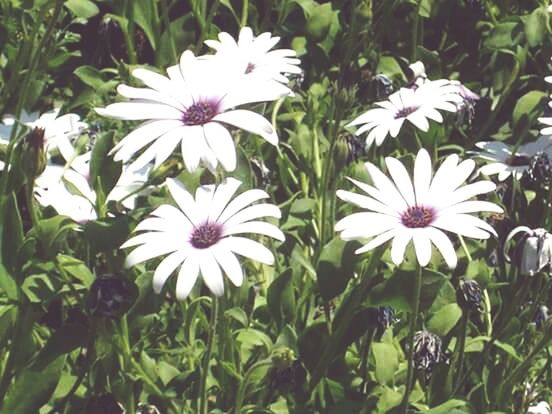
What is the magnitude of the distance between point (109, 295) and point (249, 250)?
0.23 m

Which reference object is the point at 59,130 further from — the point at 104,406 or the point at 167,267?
the point at 167,267

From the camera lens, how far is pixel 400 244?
1.41m

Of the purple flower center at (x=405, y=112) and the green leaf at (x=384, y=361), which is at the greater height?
the purple flower center at (x=405, y=112)

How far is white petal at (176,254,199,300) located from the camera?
1365mm

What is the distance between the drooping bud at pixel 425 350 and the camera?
163 centimetres

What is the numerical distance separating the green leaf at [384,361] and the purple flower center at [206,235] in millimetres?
334

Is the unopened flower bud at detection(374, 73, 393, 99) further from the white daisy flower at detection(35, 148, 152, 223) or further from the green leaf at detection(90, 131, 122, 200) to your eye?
the green leaf at detection(90, 131, 122, 200)

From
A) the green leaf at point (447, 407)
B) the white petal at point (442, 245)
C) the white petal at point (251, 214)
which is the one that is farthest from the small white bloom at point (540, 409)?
the white petal at point (251, 214)

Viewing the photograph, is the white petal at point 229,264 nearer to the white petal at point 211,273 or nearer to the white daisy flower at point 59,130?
the white petal at point 211,273

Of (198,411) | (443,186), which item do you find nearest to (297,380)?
(198,411)

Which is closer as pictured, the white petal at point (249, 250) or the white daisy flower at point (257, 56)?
the white petal at point (249, 250)

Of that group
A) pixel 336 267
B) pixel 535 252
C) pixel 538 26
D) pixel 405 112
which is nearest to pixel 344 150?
pixel 405 112

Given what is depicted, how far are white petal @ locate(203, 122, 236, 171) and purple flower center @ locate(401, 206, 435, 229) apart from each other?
22cm

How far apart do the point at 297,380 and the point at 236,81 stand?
39cm
